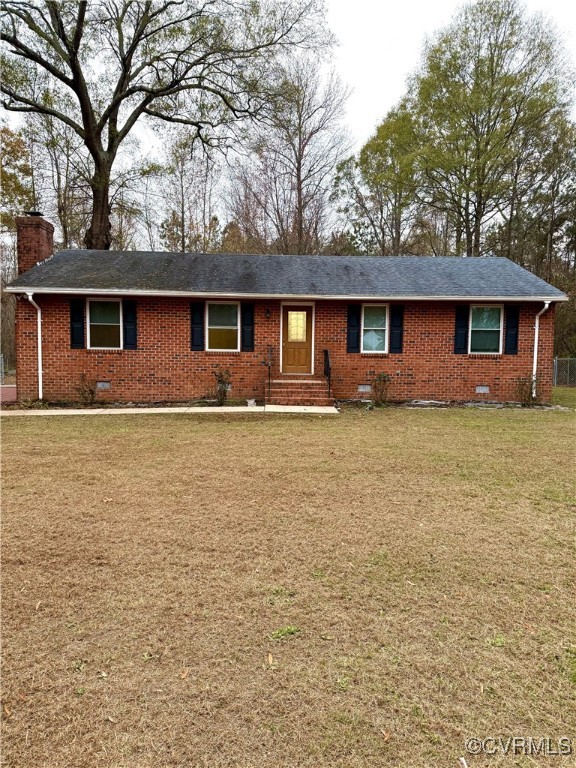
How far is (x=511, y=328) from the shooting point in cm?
1138

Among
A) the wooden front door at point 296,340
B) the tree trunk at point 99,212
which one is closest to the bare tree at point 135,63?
the tree trunk at point 99,212

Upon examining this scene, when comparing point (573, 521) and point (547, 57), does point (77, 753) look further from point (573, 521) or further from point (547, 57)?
point (547, 57)

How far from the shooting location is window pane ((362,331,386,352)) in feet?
38.2

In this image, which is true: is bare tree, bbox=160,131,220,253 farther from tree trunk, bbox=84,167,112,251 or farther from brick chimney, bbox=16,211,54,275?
brick chimney, bbox=16,211,54,275

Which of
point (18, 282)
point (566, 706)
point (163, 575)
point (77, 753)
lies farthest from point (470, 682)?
point (18, 282)

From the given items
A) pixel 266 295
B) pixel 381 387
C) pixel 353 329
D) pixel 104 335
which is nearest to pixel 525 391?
pixel 381 387

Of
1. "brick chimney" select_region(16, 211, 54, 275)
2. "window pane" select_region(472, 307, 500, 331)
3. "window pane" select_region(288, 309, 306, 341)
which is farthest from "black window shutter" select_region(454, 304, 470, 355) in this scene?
"brick chimney" select_region(16, 211, 54, 275)

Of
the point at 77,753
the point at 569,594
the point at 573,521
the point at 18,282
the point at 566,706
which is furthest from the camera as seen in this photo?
the point at 18,282

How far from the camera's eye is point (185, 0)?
15930 mm

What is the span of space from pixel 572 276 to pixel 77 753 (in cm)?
2367

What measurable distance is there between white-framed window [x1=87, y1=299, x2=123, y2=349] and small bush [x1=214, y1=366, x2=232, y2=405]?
266 centimetres

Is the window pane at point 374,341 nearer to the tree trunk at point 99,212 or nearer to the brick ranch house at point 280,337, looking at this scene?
the brick ranch house at point 280,337

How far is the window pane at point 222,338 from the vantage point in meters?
11.5

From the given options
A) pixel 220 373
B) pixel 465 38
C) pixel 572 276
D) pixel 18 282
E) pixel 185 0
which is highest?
pixel 465 38
